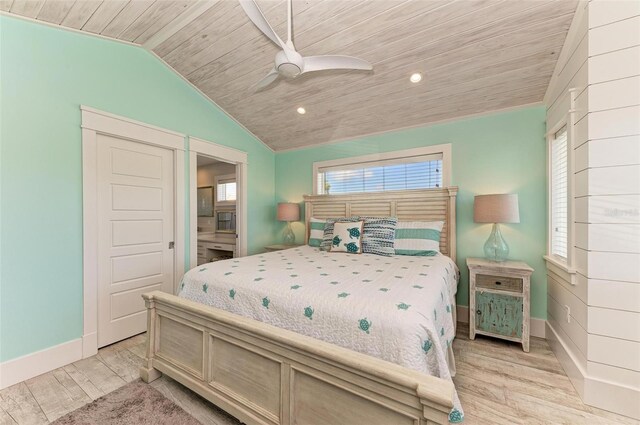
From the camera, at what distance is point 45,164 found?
2137mm

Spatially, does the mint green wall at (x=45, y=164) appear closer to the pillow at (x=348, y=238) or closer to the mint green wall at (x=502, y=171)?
the pillow at (x=348, y=238)

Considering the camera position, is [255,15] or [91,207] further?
[91,207]

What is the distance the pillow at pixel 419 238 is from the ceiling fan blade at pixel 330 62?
1.70 m

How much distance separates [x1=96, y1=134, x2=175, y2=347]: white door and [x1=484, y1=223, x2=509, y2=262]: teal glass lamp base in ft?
11.6

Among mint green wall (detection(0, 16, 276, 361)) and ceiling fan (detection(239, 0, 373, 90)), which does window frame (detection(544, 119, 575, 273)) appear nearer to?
ceiling fan (detection(239, 0, 373, 90))

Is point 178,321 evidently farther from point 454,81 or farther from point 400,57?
point 454,81

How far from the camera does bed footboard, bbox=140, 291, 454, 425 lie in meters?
1.01

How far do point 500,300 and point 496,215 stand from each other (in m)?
0.80

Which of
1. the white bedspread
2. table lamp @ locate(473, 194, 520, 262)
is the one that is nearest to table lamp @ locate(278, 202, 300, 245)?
the white bedspread

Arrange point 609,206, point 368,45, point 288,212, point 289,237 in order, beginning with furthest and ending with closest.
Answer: point 289,237 → point 288,212 → point 368,45 → point 609,206

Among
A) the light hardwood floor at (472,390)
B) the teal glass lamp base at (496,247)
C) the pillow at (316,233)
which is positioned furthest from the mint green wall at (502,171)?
the pillow at (316,233)

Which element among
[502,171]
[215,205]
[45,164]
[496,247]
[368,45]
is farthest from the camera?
[215,205]

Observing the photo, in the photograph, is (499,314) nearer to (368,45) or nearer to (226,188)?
(368,45)

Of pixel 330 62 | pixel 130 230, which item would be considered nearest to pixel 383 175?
pixel 330 62
